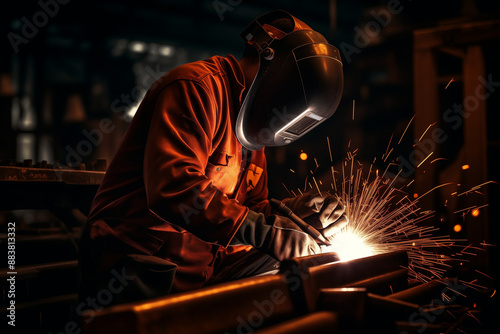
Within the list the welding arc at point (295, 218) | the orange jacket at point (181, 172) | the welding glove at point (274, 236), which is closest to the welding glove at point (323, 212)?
the welding arc at point (295, 218)

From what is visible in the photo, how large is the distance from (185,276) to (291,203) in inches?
22.2

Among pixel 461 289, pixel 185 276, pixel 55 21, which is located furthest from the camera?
pixel 55 21

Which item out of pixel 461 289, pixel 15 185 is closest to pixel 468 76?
pixel 461 289

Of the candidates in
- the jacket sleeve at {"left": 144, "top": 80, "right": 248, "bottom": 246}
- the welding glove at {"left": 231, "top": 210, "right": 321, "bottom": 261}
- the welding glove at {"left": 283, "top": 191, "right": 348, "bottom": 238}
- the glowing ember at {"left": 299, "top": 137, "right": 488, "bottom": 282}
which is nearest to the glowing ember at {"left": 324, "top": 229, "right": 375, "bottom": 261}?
the glowing ember at {"left": 299, "top": 137, "right": 488, "bottom": 282}

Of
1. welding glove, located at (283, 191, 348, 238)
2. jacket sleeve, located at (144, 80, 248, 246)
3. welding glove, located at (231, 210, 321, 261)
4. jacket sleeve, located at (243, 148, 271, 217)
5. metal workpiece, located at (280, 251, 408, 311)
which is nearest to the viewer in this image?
metal workpiece, located at (280, 251, 408, 311)

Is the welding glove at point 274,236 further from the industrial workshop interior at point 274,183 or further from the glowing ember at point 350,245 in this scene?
the glowing ember at point 350,245

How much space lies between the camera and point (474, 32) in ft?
9.25

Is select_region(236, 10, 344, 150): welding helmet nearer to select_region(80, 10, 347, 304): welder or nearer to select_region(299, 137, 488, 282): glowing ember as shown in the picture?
select_region(80, 10, 347, 304): welder

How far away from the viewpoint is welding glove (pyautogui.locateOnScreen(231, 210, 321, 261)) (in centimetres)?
157

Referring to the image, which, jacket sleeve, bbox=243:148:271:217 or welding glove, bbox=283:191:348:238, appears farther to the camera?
jacket sleeve, bbox=243:148:271:217

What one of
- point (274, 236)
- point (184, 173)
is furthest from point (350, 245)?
point (184, 173)

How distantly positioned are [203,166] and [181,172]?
21 cm

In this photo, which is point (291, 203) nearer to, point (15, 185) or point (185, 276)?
point (185, 276)

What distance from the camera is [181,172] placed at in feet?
4.71
